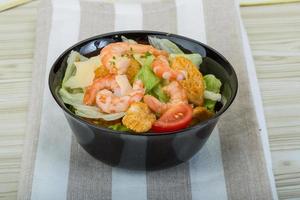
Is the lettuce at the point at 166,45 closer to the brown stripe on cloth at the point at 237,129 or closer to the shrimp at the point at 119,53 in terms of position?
the shrimp at the point at 119,53

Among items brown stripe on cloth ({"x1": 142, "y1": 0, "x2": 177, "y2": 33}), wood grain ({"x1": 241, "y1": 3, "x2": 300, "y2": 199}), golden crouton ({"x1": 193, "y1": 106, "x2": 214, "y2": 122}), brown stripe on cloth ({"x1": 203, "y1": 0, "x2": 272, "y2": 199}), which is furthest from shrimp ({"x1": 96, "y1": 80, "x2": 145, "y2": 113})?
brown stripe on cloth ({"x1": 142, "y1": 0, "x2": 177, "y2": 33})

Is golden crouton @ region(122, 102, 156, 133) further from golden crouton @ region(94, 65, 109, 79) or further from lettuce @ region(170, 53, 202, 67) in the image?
lettuce @ region(170, 53, 202, 67)

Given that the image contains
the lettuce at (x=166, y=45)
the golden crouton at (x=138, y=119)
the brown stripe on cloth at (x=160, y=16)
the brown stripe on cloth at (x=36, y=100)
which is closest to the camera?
the golden crouton at (x=138, y=119)

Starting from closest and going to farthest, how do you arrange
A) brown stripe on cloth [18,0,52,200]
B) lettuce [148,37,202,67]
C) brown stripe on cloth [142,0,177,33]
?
brown stripe on cloth [18,0,52,200]
lettuce [148,37,202,67]
brown stripe on cloth [142,0,177,33]

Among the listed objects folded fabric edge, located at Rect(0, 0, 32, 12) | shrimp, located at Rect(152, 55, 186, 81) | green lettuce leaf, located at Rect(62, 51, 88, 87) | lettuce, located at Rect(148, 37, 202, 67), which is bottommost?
shrimp, located at Rect(152, 55, 186, 81)

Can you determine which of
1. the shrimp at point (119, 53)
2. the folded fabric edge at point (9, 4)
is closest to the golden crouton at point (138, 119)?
the shrimp at point (119, 53)

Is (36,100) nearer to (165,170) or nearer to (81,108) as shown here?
(81,108)

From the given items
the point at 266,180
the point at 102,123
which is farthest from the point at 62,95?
the point at 266,180
